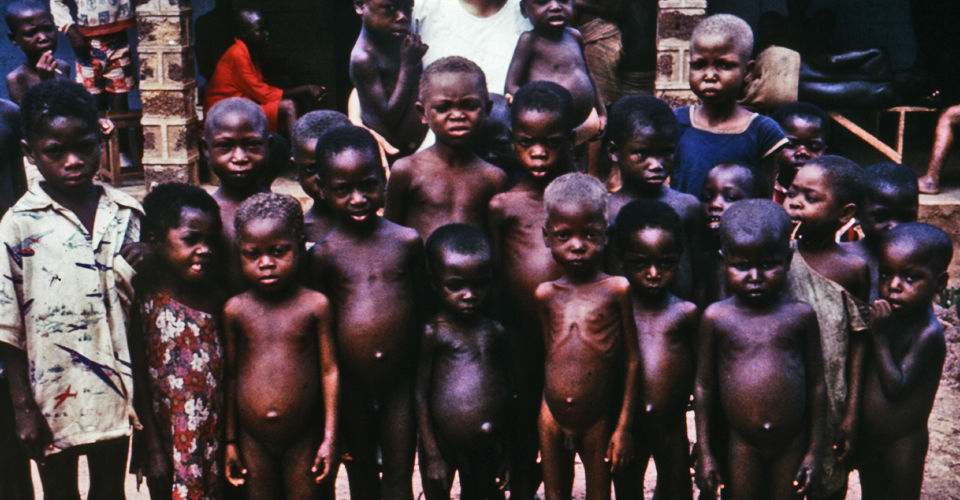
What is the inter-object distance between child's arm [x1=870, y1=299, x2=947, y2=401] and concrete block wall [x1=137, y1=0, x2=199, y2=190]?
19.1ft

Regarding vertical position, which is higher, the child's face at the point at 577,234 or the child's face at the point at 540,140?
the child's face at the point at 540,140

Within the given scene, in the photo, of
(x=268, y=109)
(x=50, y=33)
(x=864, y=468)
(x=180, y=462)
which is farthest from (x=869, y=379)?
(x=268, y=109)

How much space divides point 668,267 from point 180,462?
5.33 ft

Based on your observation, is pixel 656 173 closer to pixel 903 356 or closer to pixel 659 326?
pixel 659 326

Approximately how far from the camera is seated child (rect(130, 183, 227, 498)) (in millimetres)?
2779

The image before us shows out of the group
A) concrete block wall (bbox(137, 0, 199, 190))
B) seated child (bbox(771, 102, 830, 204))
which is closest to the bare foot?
seated child (bbox(771, 102, 830, 204))

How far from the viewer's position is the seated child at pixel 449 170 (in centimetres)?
320

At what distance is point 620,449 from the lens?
2.80m

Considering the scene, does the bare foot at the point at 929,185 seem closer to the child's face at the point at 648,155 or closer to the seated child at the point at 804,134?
the seated child at the point at 804,134

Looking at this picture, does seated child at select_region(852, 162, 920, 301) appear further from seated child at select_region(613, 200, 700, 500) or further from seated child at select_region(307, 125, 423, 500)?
seated child at select_region(307, 125, 423, 500)

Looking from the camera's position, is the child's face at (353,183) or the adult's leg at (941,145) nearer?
the child's face at (353,183)

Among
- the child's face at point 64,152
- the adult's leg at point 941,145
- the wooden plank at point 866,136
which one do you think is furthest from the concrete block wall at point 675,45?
the child's face at point 64,152

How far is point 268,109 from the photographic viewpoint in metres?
7.51

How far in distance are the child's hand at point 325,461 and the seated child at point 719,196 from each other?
4.42 ft
